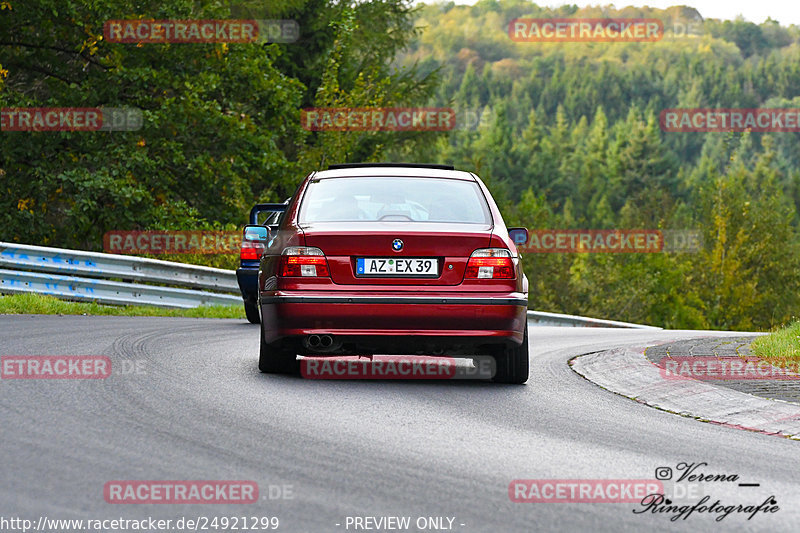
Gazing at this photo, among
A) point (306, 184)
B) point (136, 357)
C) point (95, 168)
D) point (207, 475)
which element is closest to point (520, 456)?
point (207, 475)

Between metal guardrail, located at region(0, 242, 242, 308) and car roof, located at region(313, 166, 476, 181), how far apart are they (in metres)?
9.55

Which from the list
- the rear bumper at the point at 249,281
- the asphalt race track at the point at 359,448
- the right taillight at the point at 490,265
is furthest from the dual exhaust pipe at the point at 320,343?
the rear bumper at the point at 249,281

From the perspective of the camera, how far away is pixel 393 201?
9.34 metres

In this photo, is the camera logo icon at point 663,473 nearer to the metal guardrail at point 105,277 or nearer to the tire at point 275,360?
the tire at point 275,360

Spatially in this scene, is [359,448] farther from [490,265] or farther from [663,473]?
[490,265]

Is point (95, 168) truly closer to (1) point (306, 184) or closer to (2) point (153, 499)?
(1) point (306, 184)

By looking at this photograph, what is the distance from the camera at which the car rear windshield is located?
9.12 m

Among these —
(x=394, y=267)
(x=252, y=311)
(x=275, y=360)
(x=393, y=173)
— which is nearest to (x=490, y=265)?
(x=394, y=267)

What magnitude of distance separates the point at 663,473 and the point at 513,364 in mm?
3668

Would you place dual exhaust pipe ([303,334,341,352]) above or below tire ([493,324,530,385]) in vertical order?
above

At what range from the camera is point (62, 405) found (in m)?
7.33

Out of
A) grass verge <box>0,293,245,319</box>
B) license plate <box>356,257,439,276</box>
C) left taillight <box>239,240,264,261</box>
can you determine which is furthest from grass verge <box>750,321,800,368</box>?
grass verge <box>0,293,245,319</box>

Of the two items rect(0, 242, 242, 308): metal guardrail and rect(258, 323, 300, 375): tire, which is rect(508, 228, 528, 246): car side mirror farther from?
rect(0, 242, 242, 308): metal guardrail

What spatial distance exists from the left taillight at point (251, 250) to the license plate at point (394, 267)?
24.3 feet
